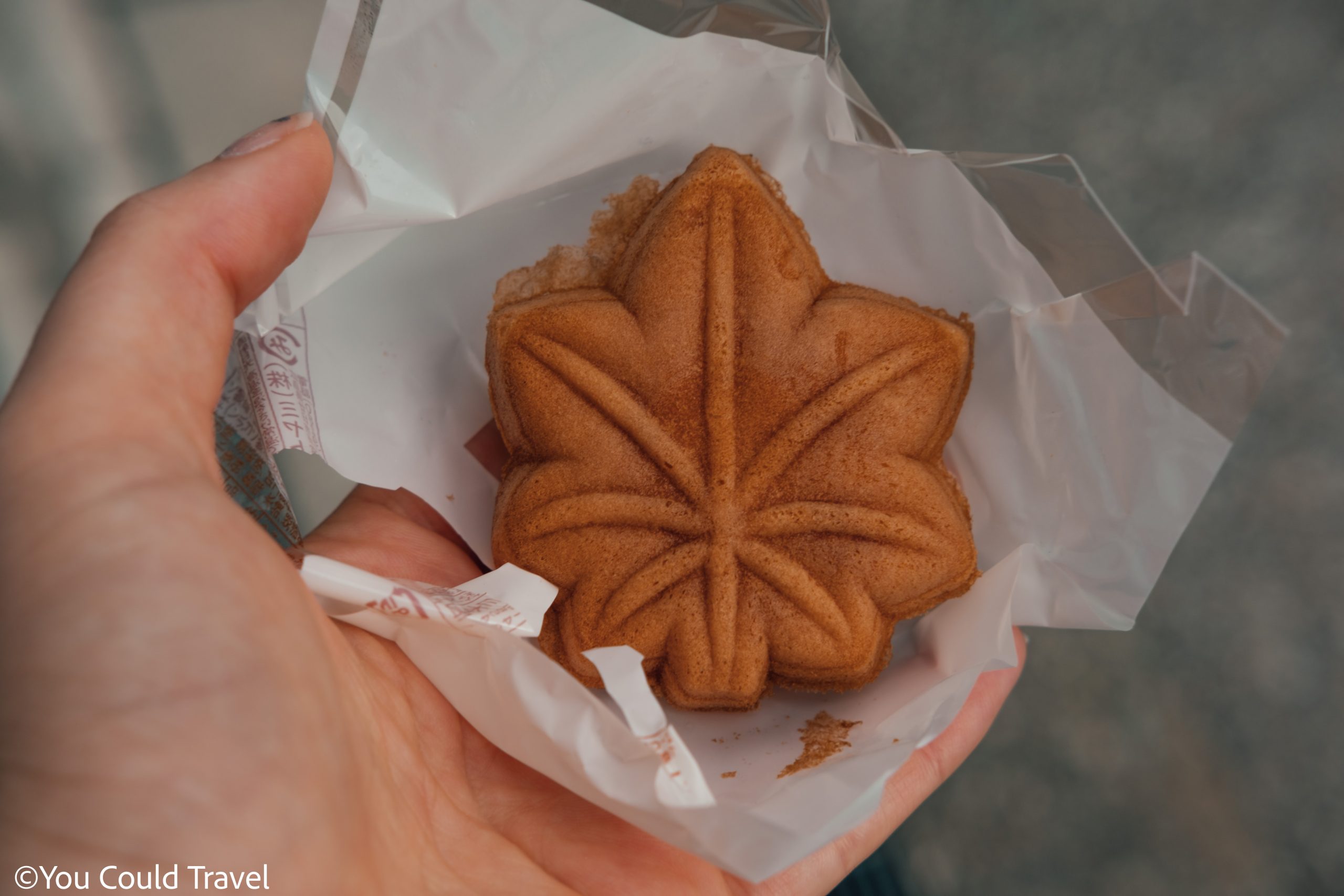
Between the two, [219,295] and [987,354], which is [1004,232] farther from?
[219,295]

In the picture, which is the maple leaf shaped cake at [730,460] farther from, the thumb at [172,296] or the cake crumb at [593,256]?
the thumb at [172,296]

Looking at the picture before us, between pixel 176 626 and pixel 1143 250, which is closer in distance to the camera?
pixel 176 626

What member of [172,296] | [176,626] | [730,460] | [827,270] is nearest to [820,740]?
[730,460]

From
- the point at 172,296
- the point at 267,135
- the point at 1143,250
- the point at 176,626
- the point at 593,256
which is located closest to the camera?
the point at 176,626

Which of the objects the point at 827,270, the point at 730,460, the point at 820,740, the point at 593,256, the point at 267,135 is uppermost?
the point at 267,135

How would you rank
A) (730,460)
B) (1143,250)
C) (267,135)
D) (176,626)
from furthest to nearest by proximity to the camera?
(1143,250) < (730,460) < (267,135) < (176,626)

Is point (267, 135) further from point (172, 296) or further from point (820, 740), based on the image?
point (820, 740)
